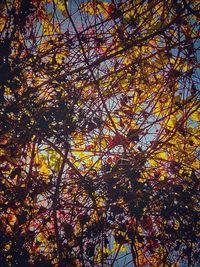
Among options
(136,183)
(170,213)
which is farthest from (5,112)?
(170,213)

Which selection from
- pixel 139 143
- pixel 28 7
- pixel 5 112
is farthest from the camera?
pixel 139 143

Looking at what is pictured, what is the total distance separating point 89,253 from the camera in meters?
2.30

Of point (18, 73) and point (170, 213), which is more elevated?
point (18, 73)

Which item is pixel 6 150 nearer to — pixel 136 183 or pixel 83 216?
pixel 83 216

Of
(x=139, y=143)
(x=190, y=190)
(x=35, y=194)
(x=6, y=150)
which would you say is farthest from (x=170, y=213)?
(x=6, y=150)

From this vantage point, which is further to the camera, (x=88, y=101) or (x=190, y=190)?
(x=88, y=101)


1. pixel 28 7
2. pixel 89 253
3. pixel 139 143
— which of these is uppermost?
pixel 28 7

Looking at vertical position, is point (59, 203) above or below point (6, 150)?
below

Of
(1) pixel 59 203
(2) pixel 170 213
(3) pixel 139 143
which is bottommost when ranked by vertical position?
(2) pixel 170 213

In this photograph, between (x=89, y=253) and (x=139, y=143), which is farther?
(x=139, y=143)

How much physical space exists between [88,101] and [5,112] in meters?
0.84

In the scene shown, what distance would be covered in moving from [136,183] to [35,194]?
1.01m

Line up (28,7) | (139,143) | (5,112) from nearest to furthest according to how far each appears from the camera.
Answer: (28,7) → (5,112) → (139,143)

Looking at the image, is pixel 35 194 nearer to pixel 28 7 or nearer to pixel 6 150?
pixel 6 150
